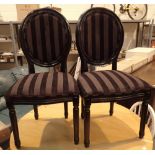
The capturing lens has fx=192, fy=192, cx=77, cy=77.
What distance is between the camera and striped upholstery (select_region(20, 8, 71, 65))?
137 cm

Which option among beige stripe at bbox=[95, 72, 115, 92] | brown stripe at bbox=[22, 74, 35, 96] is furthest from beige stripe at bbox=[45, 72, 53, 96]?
beige stripe at bbox=[95, 72, 115, 92]

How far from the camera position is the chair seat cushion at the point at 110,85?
107 centimetres

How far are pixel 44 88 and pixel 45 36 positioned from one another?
49 centimetres

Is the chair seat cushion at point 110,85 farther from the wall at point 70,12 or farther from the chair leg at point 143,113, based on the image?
the wall at point 70,12

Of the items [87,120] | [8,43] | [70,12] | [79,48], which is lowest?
[87,120]

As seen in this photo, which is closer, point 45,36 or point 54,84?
point 54,84

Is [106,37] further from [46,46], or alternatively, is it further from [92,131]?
[92,131]

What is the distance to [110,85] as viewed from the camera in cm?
111

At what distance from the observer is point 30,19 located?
137 centimetres

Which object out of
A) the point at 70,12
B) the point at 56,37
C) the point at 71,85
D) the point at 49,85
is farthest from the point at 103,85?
the point at 70,12

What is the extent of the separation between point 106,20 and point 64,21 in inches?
12.0

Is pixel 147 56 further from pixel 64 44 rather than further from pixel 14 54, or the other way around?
pixel 14 54

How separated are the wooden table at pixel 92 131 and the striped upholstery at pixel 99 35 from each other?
48 centimetres
